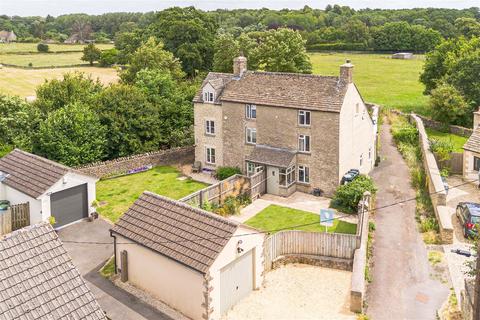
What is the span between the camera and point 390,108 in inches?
2616

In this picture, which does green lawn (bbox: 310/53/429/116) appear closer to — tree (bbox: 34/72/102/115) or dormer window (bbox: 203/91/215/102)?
dormer window (bbox: 203/91/215/102)

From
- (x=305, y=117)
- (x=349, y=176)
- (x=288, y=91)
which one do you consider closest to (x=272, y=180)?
(x=305, y=117)

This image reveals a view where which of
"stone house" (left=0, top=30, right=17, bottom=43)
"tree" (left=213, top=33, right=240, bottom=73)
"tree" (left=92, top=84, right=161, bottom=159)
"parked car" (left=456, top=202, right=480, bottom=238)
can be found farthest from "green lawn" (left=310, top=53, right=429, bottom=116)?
"stone house" (left=0, top=30, right=17, bottom=43)

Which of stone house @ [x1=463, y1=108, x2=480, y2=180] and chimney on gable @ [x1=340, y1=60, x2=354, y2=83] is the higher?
chimney on gable @ [x1=340, y1=60, x2=354, y2=83]

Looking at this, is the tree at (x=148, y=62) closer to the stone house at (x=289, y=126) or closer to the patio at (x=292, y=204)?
the stone house at (x=289, y=126)

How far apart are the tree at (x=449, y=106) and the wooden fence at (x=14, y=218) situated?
44.2 meters

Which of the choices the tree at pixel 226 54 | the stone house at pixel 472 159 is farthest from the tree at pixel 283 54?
the stone house at pixel 472 159

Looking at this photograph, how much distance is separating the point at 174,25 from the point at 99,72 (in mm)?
31897

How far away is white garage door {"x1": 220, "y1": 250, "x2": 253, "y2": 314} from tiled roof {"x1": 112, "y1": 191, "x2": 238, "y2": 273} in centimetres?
135

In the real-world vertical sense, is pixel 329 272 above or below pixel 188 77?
below

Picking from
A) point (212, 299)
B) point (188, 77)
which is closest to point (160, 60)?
point (188, 77)

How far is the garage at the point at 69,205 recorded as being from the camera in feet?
97.8

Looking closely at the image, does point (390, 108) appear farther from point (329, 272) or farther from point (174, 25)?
point (329, 272)

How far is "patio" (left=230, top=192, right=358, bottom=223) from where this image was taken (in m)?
32.9
